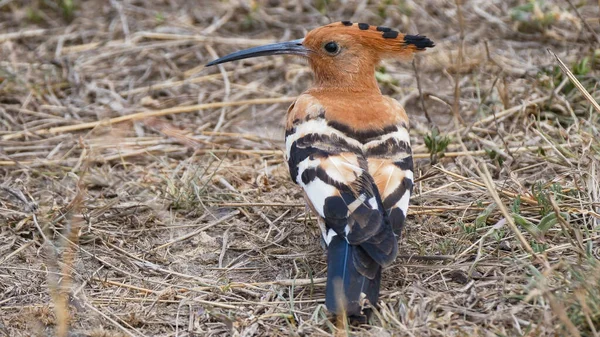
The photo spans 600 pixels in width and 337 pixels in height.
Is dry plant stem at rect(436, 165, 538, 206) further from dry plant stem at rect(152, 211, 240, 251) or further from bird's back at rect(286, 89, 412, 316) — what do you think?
dry plant stem at rect(152, 211, 240, 251)

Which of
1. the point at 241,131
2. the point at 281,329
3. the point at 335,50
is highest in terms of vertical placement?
the point at 335,50

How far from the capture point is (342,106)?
357cm

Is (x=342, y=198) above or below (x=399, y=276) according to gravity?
above

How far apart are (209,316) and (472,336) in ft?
3.14

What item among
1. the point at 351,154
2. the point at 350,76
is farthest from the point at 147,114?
the point at 351,154

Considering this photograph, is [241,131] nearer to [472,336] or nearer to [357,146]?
[357,146]

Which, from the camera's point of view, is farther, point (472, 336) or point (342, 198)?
point (342, 198)

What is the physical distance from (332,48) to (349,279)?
1444mm

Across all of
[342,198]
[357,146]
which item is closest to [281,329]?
[342,198]

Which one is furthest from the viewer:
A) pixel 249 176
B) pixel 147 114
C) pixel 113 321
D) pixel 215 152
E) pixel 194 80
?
pixel 194 80

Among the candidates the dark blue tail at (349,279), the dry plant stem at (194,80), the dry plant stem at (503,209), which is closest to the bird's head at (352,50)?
the dry plant stem at (503,209)

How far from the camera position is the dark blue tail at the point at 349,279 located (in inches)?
109

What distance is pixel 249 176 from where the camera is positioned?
420 centimetres

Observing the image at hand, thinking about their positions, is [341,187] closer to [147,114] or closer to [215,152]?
[215,152]
